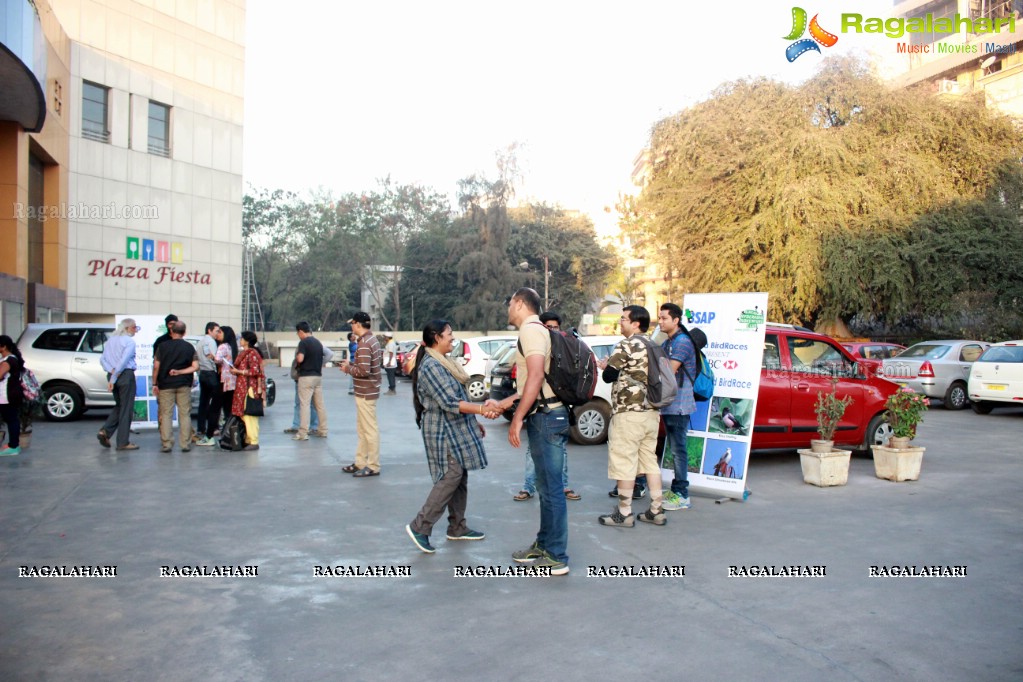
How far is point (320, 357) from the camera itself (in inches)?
506

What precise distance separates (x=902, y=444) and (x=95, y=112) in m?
31.0

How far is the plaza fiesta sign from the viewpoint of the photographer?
31.6m

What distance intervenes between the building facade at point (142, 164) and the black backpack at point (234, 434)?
15640 mm

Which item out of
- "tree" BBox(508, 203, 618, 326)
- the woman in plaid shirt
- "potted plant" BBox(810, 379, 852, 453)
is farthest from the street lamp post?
the woman in plaid shirt

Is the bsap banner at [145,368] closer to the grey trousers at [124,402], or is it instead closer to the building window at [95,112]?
the grey trousers at [124,402]

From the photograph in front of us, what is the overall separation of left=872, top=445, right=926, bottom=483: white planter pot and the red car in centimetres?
107

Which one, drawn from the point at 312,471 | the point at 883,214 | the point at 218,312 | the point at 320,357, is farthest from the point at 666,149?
the point at 312,471

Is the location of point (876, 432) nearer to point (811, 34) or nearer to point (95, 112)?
point (811, 34)

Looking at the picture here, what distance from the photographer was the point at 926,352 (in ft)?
65.8

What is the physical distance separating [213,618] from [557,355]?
274 centimetres

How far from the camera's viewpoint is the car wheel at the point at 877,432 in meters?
10.8

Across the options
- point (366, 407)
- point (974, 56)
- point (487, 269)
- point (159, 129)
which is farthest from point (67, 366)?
point (974, 56)

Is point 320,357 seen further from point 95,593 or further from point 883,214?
point 883,214

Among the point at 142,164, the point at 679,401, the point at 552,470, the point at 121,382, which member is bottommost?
the point at 552,470
